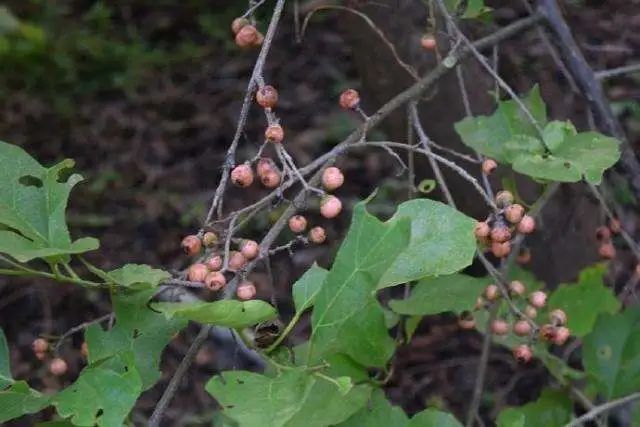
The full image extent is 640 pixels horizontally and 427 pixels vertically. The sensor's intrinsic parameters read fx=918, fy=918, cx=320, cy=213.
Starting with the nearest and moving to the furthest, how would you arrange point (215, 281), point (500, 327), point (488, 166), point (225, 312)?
point (225, 312)
point (215, 281)
point (488, 166)
point (500, 327)

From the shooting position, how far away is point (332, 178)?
885mm

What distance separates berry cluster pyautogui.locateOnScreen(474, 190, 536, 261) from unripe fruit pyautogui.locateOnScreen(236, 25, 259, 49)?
1.03ft

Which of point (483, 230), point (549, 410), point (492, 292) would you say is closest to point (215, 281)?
point (483, 230)

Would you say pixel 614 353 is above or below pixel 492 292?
below

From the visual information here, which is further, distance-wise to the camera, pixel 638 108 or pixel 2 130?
pixel 2 130

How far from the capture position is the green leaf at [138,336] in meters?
0.84

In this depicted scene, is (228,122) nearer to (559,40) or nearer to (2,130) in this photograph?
(2,130)

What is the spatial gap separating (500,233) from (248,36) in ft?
1.13

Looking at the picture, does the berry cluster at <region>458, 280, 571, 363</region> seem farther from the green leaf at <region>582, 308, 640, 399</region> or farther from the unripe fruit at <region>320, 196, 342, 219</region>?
the unripe fruit at <region>320, 196, 342, 219</region>

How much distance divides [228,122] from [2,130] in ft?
2.31

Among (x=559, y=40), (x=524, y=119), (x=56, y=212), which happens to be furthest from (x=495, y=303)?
(x=56, y=212)

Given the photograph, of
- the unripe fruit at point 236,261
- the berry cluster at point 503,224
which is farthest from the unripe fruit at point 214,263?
the berry cluster at point 503,224

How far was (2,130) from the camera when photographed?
288cm

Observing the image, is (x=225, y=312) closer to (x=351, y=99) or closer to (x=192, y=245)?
(x=192, y=245)
